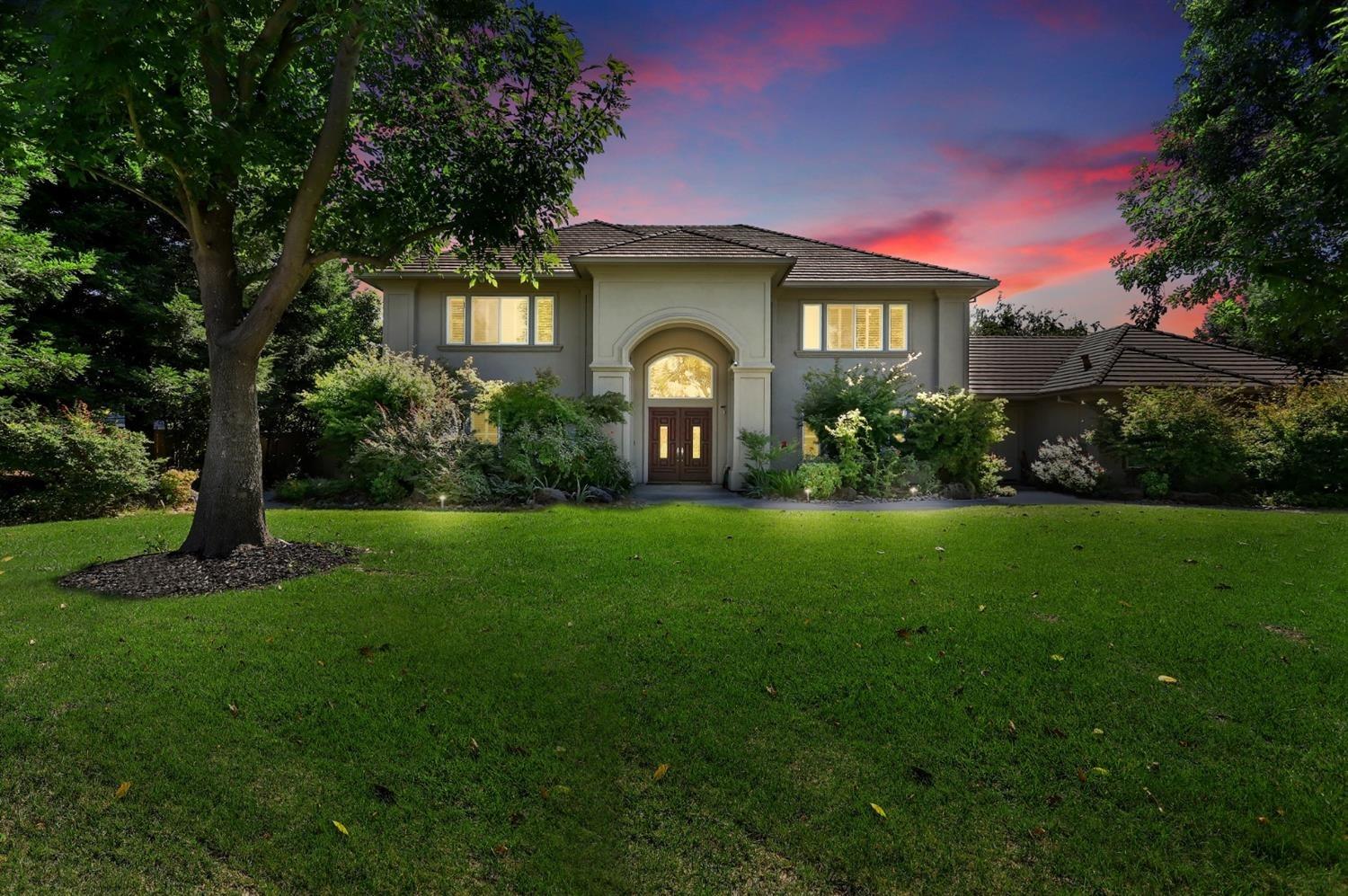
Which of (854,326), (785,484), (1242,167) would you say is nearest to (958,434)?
(785,484)

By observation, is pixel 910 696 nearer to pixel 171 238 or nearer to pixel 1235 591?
pixel 1235 591

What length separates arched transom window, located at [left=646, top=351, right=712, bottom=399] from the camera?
63.5 ft

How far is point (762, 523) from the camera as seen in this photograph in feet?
36.4


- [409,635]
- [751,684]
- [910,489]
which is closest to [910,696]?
[751,684]

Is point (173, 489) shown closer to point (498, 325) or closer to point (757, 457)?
point (498, 325)

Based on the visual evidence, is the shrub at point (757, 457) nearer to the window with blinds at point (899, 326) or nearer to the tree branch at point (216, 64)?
the window with blinds at point (899, 326)

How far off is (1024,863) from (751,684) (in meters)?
1.89

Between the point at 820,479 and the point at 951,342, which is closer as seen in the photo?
the point at 820,479

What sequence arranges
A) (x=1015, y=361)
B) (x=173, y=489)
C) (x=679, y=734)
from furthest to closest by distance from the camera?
(x=1015, y=361) → (x=173, y=489) → (x=679, y=734)

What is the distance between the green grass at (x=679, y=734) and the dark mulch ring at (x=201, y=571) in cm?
39

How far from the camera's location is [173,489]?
12.6 meters

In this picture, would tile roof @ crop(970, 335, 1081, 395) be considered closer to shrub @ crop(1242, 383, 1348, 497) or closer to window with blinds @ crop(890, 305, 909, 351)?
window with blinds @ crop(890, 305, 909, 351)

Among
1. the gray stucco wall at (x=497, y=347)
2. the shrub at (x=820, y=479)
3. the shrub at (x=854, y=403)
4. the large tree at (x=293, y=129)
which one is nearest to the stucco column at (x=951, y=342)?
the shrub at (x=854, y=403)

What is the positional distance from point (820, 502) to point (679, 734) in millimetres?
11528
